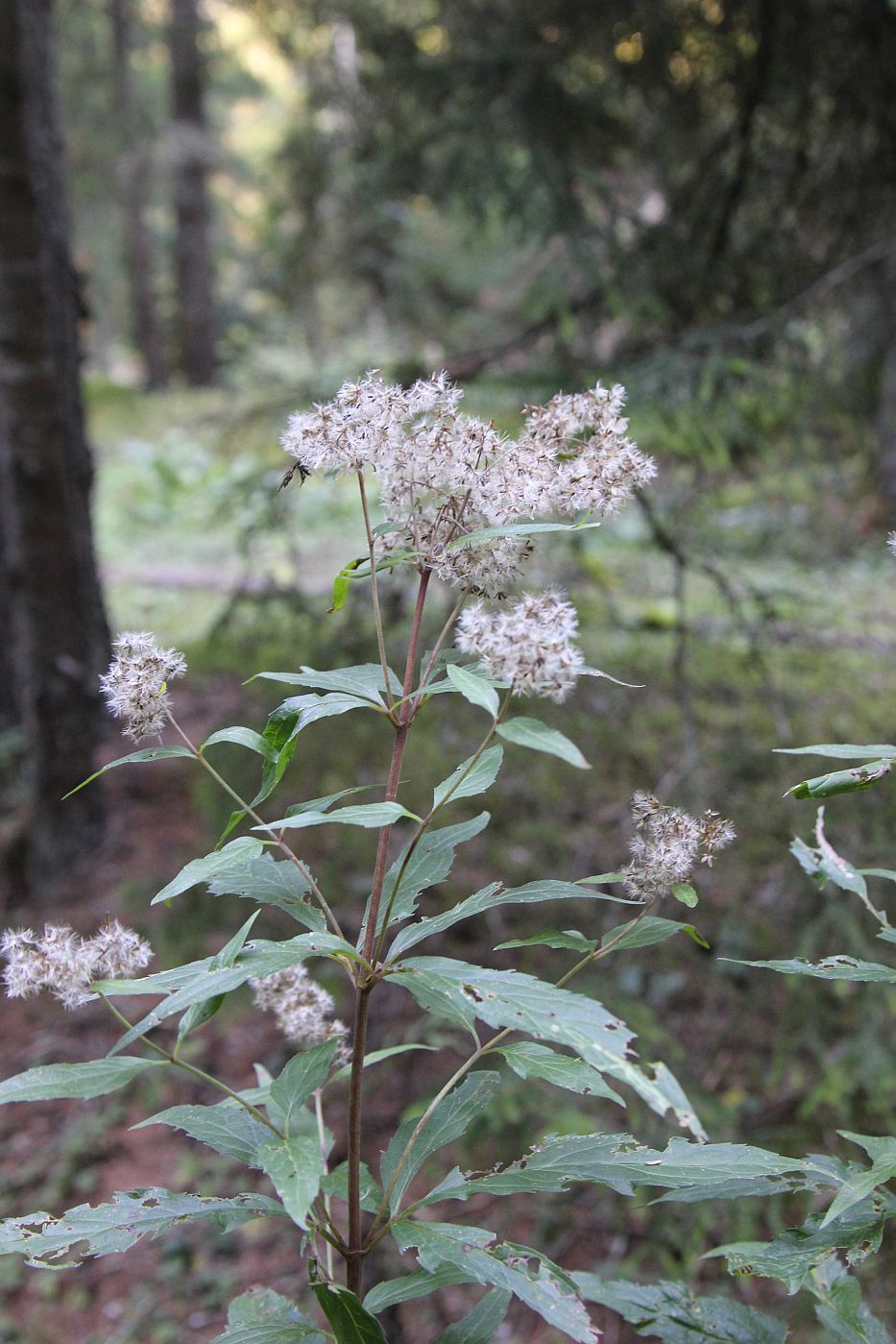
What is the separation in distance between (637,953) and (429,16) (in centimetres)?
413

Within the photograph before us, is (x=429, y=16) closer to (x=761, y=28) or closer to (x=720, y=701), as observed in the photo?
(x=761, y=28)

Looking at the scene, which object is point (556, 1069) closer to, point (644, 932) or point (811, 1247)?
point (644, 932)

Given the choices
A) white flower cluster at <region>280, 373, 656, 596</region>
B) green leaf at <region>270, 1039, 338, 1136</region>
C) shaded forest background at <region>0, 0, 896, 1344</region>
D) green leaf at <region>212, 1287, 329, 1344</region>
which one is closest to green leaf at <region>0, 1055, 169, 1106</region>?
green leaf at <region>270, 1039, 338, 1136</region>

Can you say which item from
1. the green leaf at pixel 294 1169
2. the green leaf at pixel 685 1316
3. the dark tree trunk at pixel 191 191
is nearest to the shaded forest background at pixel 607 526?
the green leaf at pixel 685 1316

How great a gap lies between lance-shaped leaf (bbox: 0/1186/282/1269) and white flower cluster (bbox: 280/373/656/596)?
716 millimetres

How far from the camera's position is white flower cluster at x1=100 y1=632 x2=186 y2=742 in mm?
965

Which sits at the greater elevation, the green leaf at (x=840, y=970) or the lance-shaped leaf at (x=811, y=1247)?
the green leaf at (x=840, y=970)

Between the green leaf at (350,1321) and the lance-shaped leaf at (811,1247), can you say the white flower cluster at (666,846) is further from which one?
the green leaf at (350,1321)

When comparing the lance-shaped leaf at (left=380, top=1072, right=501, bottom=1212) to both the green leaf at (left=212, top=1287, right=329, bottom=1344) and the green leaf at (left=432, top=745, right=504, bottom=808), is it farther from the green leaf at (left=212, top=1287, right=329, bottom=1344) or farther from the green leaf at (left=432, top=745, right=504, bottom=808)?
the green leaf at (left=432, top=745, right=504, bottom=808)

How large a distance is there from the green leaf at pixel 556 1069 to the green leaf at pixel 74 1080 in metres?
0.35

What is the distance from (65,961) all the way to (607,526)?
3071 millimetres

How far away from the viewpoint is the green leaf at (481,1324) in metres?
1.07

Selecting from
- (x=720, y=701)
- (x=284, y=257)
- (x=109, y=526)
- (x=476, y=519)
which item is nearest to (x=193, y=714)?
(x=284, y=257)

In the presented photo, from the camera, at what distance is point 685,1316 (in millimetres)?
1150
